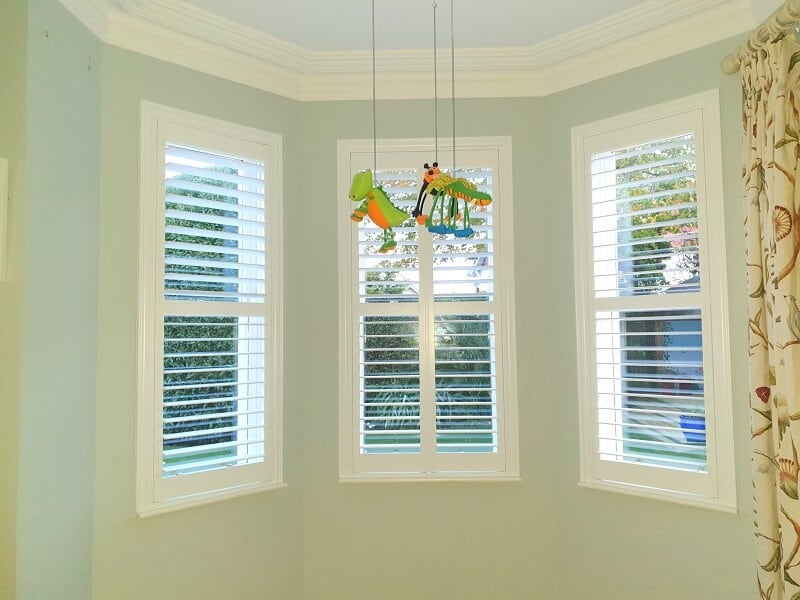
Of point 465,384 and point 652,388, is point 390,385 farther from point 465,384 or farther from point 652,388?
point 652,388

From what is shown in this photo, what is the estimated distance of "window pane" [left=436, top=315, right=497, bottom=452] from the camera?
2.85 m

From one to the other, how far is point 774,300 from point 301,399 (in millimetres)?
2108

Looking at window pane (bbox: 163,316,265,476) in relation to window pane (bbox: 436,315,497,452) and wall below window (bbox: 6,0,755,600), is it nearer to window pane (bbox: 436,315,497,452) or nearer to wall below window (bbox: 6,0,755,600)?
wall below window (bbox: 6,0,755,600)

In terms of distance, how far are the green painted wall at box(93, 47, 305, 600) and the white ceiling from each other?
38cm

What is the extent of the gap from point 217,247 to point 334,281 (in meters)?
0.61

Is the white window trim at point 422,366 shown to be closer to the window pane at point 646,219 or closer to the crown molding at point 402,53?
the crown molding at point 402,53

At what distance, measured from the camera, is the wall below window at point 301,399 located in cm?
197

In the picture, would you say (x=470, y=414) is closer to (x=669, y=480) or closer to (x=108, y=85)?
(x=669, y=480)

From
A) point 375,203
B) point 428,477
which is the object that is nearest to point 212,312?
point 375,203

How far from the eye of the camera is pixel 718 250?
236 centimetres

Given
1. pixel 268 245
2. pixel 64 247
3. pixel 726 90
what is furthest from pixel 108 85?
pixel 726 90

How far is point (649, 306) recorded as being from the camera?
2.55m

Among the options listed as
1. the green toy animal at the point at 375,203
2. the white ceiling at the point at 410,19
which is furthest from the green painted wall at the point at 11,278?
the green toy animal at the point at 375,203

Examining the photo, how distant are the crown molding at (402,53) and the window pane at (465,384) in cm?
122
